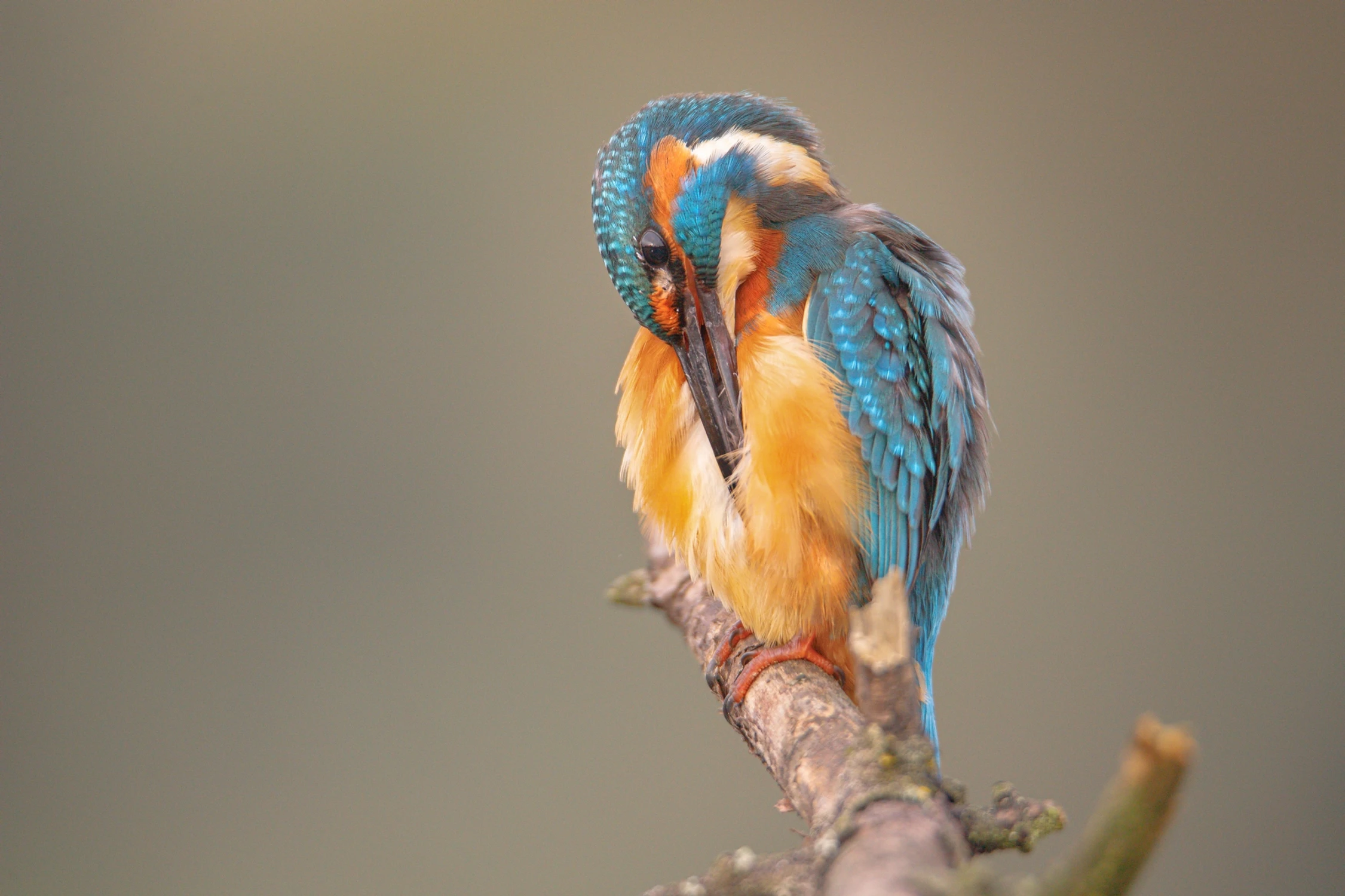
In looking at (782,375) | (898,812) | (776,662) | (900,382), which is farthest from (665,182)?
(898,812)

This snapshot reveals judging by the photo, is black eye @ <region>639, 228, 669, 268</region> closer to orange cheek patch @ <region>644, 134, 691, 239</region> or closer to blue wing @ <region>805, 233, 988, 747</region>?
orange cheek patch @ <region>644, 134, 691, 239</region>

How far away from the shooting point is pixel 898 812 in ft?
2.56

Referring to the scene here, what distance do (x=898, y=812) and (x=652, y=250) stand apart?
0.85 m

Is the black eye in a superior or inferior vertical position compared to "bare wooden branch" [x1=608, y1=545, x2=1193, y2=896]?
superior

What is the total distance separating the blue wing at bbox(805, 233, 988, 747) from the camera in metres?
1.34

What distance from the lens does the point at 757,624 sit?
1.44 m

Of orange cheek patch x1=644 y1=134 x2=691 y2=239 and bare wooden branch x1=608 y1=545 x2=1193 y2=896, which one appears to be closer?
bare wooden branch x1=608 y1=545 x2=1193 y2=896

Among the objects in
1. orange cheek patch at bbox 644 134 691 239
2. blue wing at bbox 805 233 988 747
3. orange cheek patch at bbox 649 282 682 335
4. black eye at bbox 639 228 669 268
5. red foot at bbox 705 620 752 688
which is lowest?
red foot at bbox 705 620 752 688

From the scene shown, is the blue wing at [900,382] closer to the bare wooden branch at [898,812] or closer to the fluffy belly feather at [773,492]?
the fluffy belly feather at [773,492]

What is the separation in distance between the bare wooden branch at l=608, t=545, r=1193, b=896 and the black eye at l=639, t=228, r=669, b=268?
0.65 m

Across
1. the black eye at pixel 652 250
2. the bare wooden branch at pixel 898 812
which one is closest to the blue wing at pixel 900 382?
the black eye at pixel 652 250

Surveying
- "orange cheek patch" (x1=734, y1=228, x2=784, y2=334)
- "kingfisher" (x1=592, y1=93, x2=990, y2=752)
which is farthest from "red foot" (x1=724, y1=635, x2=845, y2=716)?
"orange cheek patch" (x1=734, y1=228, x2=784, y2=334)

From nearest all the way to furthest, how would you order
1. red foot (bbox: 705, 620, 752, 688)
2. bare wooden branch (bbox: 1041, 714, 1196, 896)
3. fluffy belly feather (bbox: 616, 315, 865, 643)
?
bare wooden branch (bbox: 1041, 714, 1196, 896)
fluffy belly feather (bbox: 616, 315, 865, 643)
red foot (bbox: 705, 620, 752, 688)

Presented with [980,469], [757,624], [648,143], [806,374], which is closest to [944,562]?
[980,469]
